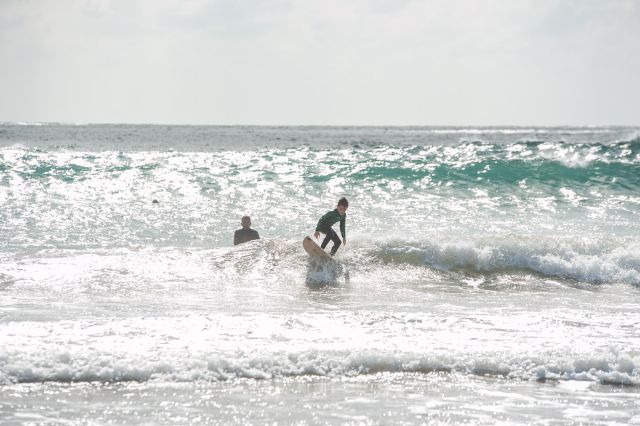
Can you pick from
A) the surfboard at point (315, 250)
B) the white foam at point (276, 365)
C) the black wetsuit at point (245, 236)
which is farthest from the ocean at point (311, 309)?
the black wetsuit at point (245, 236)

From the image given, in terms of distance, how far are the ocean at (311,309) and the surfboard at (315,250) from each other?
0.83ft

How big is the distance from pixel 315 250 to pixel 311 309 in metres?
3.57

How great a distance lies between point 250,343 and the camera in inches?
328

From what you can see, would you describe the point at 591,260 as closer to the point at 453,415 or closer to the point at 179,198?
the point at 453,415

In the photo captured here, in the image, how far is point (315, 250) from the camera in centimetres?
1397

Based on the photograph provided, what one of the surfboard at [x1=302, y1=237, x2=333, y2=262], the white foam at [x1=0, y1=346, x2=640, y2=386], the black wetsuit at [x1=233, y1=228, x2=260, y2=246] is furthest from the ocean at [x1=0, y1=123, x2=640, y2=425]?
the black wetsuit at [x1=233, y1=228, x2=260, y2=246]

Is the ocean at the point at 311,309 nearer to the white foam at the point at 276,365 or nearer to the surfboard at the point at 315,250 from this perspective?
the white foam at the point at 276,365

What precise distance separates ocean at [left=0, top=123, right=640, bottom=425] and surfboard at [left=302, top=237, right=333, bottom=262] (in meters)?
0.25

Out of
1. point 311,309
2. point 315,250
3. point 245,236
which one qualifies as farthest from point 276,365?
point 245,236

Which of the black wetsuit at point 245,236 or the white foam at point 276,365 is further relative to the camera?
the black wetsuit at point 245,236

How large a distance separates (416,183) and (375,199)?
355cm

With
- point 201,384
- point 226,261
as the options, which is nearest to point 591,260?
point 226,261

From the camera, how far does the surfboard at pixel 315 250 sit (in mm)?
13945

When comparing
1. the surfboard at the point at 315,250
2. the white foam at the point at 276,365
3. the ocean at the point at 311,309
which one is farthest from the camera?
the surfboard at the point at 315,250
